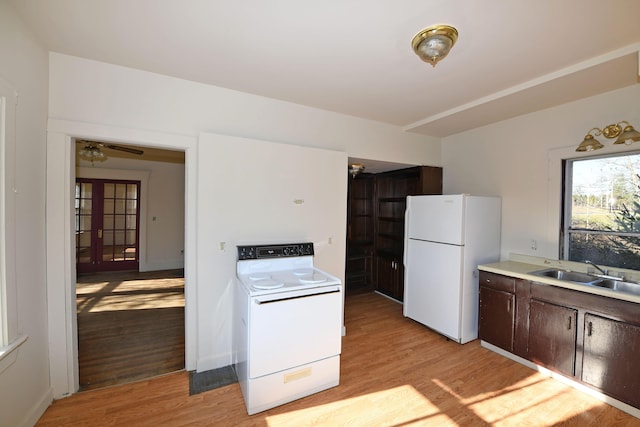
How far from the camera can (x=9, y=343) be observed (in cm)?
149

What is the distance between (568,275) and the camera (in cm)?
262

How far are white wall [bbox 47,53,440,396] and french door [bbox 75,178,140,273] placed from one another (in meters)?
4.59

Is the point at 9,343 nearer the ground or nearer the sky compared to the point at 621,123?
nearer the ground

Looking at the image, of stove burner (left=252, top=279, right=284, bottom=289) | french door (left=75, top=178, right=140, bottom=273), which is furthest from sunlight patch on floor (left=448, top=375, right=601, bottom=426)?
french door (left=75, top=178, right=140, bottom=273)

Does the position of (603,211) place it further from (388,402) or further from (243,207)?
(243,207)

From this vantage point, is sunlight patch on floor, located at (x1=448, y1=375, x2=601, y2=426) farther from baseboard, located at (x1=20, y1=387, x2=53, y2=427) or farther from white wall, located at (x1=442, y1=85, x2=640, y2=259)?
baseboard, located at (x1=20, y1=387, x2=53, y2=427)

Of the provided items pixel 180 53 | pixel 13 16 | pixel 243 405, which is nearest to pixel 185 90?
pixel 180 53

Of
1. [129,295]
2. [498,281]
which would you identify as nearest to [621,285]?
[498,281]

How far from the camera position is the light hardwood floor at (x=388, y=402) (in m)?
1.83

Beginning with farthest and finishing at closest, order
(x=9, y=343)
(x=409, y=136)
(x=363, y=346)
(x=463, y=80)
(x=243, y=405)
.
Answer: (x=409, y=136)
(x=363, y=346)
(x=463, y=80)
(x=243, y=405)
(x=9, y=343)

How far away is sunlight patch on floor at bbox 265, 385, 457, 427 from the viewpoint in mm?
1822

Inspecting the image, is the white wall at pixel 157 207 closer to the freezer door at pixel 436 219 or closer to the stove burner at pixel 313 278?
the stove burner at pixel 313 278

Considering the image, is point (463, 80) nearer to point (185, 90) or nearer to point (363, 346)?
point (185, 90)

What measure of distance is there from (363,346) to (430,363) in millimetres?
665
